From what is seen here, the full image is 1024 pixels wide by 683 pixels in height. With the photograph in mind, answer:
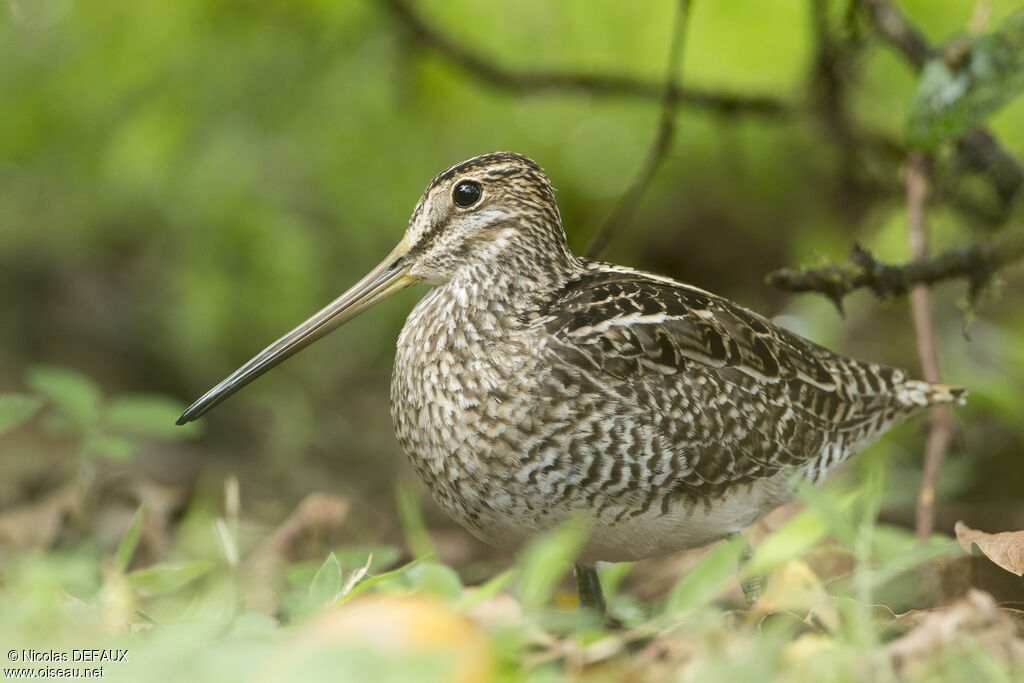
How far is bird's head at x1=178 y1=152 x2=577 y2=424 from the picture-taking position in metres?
2.87

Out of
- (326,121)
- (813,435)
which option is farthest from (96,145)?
(813,435)

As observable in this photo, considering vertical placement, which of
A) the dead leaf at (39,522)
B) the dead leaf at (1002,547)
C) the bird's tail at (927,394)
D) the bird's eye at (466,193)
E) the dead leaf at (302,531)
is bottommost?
the dead leaf at (39,522)

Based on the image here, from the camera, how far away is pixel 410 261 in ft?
9.53

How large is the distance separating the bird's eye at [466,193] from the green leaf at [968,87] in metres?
1.20

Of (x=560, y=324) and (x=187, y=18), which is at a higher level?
(x=187, y=18)

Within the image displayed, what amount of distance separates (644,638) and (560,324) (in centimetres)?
88

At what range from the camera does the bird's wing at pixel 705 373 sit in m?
2.58

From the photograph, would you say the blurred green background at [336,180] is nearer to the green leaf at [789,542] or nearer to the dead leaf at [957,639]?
the green leaf at [789,542]

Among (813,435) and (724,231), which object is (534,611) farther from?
(724,231)

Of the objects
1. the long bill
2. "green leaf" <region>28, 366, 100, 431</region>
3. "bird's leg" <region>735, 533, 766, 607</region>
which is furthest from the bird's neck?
"green leaf" <region>28, 366, 100, 431</region>

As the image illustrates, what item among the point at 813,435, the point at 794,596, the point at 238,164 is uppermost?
the point at 238,164

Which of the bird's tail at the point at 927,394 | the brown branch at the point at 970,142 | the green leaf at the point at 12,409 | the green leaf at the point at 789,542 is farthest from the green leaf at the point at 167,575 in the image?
the brown branch at the point at 970,142

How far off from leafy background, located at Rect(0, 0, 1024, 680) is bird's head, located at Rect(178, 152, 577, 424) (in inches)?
22.0

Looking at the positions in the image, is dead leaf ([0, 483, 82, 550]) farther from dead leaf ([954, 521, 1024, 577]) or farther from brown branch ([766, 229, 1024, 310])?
dead leaf ([954, 521, 1024, 577])
